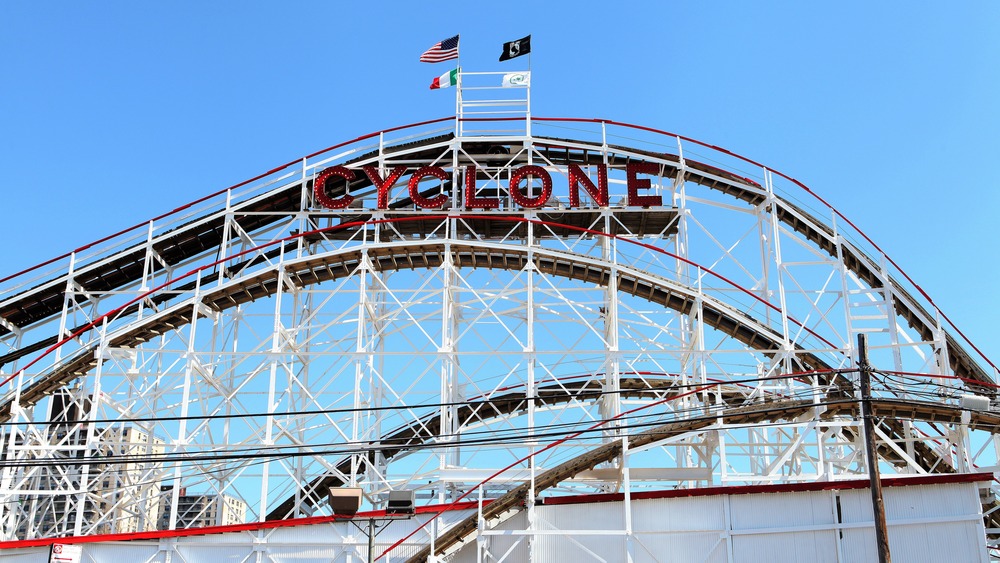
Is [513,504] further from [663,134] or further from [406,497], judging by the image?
[663,134]

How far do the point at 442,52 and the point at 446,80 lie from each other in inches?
39.3

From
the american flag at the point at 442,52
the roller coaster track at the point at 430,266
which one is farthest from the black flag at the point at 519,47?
the roller coaster track at the point at 430,266

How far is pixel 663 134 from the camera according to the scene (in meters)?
35.5

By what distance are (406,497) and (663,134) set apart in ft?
58.9

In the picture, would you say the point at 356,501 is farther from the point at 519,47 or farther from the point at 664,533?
the point at 519,47

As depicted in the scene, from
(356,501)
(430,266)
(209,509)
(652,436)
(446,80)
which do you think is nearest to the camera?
(356,501)

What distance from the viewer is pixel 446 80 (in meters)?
37.8

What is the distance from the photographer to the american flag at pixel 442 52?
Result: 3734 cm

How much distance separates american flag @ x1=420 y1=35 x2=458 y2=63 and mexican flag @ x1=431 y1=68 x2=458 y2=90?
57 cm

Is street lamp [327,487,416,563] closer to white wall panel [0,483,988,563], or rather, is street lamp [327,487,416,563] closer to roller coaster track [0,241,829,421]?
white wall panel [0,483,988,563]

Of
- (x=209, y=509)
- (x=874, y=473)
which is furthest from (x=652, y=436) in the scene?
(x=209, y=509)

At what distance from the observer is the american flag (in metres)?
37.3

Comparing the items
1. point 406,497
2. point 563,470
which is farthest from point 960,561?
point 406,497

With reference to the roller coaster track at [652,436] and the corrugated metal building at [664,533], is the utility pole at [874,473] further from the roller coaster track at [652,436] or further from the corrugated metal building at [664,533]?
the corrugated metal building at [664,533]
